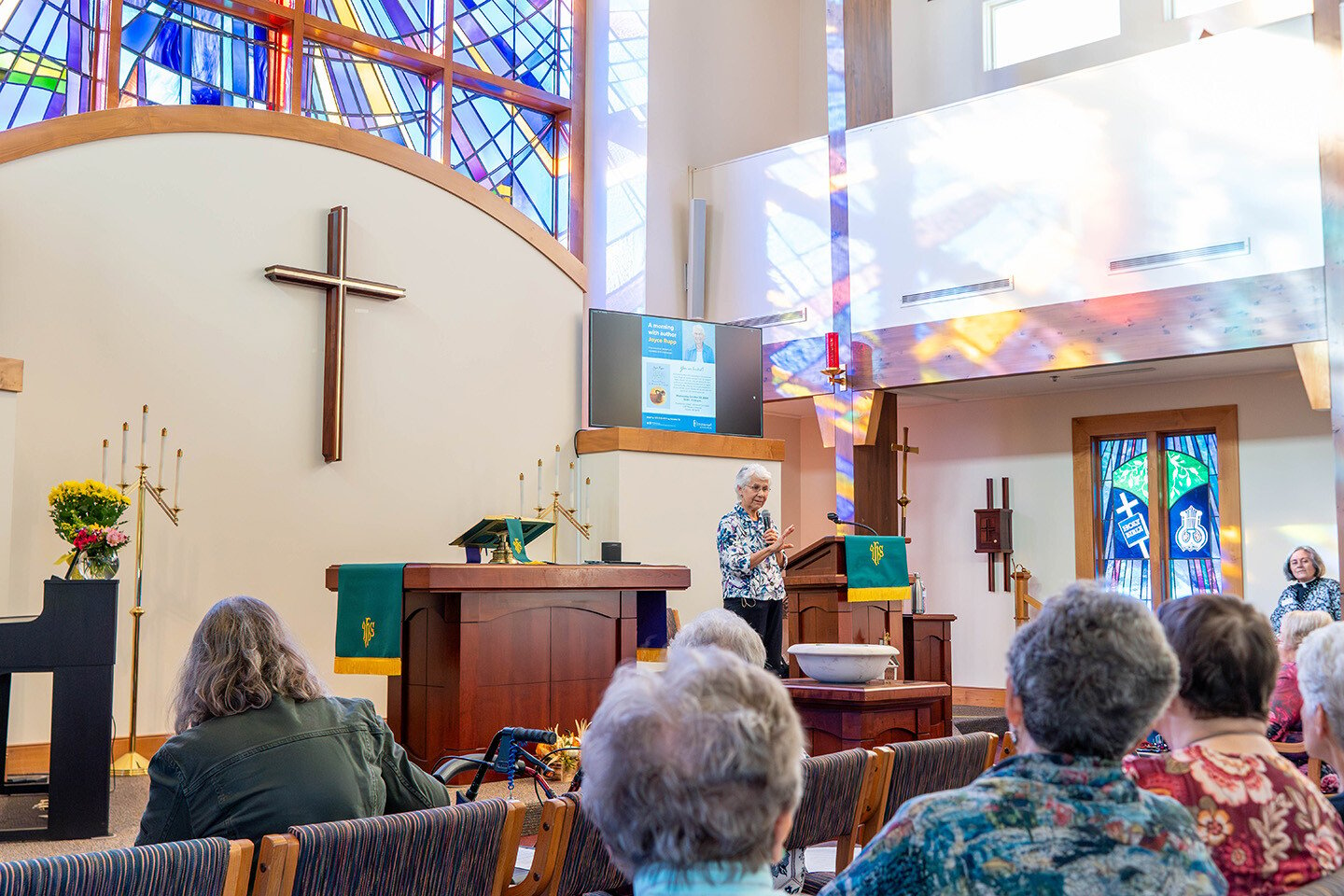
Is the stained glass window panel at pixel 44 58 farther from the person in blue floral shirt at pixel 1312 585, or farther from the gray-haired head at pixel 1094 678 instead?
the gray-haired head at pixel 1094 678

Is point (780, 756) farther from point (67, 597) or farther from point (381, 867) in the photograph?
point (67, 597)

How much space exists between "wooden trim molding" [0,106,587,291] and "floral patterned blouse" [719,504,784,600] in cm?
310

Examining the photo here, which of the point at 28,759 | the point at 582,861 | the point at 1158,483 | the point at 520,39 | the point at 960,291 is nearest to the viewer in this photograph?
the point at 582,861

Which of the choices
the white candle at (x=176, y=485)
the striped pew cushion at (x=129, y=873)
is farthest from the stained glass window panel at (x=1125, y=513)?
the striped pew cushion at (x=129, y=873)

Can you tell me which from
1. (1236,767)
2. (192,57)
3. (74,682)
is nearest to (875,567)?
(74,682)

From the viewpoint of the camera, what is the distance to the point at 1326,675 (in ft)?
6.99

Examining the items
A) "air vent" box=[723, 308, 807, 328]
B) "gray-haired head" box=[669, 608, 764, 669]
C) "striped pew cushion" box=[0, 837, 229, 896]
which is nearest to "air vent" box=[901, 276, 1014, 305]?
"air vent" box=[723, 308, 807, 328]

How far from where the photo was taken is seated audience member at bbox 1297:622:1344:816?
2.12 meters

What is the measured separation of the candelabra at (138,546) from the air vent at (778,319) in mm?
4754

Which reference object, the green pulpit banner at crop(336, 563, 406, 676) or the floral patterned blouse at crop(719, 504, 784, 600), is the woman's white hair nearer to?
the floral patterned blouse at crop(719, 504, 784, 600)

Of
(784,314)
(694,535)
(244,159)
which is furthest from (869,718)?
(784,314)

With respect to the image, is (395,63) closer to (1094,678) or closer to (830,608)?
(830,608)

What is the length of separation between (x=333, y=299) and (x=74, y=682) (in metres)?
3.16

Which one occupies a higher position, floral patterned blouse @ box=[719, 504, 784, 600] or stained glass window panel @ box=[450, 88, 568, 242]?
stained glass window panel @ box=[450, 88, 568, 242]
